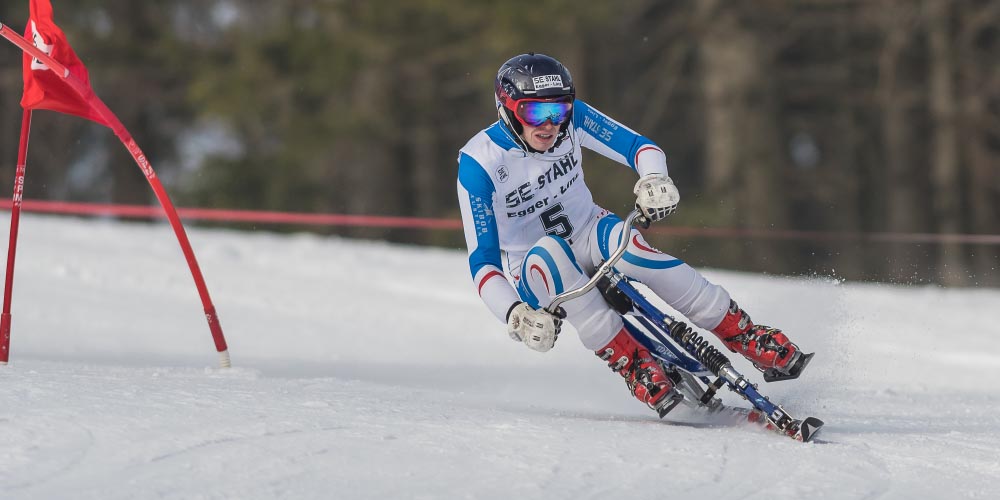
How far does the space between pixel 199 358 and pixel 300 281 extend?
2.56 m

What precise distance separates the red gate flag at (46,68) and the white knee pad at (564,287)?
2.03 m

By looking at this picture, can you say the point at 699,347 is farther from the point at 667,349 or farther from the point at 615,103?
the point at 615,103

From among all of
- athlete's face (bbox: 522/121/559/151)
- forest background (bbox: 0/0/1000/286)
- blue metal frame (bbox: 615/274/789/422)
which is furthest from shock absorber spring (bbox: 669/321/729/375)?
forest background (bbox: 0/0/1000/286)

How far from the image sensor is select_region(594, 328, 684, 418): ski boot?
5.31 metres

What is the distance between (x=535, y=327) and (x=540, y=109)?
3.34ft

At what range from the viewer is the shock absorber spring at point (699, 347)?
17.3ft

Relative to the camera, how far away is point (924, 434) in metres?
5.24

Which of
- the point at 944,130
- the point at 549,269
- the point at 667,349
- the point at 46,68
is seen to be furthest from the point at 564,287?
the point at 944,130

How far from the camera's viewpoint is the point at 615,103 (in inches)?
977

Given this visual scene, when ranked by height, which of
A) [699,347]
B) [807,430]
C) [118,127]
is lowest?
[807,430]

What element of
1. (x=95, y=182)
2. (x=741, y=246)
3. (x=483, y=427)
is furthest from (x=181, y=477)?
(x=95, y=182)

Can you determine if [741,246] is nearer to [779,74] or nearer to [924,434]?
[779,74]

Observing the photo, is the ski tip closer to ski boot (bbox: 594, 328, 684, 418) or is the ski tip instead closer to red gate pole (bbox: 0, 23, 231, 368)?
ski boot (bbox: 594, 328, 684, 418)

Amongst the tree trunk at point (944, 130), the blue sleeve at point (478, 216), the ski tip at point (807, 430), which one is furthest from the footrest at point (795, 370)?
the tree trunk at point (944, 130)
